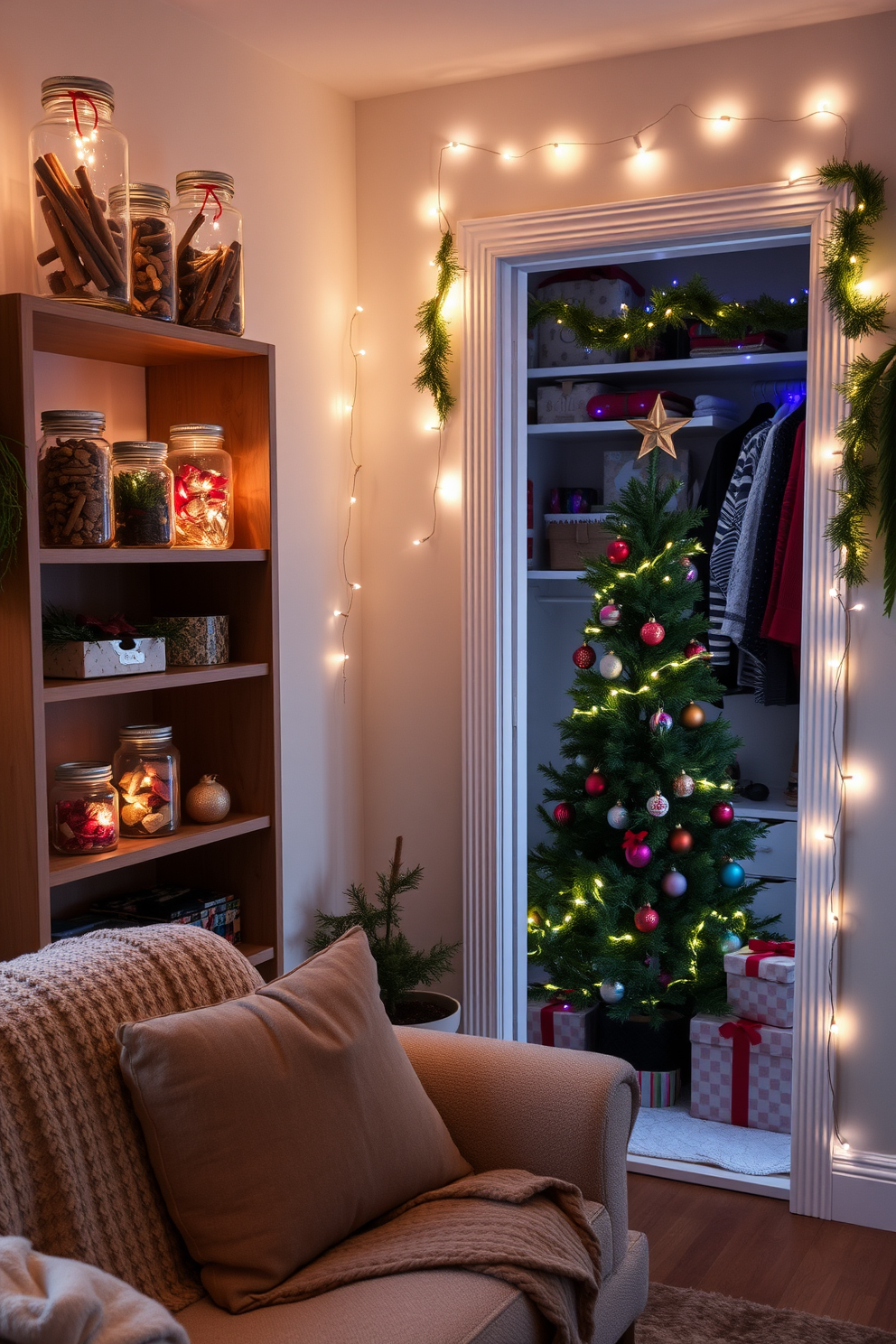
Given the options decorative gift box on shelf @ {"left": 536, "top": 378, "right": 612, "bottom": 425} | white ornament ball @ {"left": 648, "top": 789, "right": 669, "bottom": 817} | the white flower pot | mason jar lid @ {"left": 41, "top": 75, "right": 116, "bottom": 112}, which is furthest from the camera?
decorative gift box on shelf @ {"left": 536, "top": 378, "right": 612, "bottom": 425}

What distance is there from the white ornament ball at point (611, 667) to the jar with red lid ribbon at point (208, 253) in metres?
1.53

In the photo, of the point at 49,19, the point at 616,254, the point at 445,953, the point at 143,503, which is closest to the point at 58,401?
the point at 143,503

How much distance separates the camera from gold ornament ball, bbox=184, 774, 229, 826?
264 cm

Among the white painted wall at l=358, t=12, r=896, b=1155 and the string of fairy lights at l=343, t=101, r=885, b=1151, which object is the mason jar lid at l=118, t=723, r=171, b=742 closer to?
the string of fairy lights at l=343, t=101, r=885, b=1151

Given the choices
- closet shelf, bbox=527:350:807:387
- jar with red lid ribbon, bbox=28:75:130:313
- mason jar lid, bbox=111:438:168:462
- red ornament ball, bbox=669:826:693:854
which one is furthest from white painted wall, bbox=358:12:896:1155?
jar with red lid ribbon, bbox=28:75:130:313

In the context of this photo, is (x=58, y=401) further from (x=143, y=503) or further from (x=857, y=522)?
(x=857, y=522)

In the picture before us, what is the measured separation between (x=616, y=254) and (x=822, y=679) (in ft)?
3.88

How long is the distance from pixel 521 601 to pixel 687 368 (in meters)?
1.15

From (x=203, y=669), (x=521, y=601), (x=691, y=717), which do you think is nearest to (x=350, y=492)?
(x=521, y=601)

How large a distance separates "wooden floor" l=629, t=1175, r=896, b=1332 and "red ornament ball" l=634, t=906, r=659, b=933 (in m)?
0.70

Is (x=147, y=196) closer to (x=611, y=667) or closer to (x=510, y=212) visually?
(x=510, y=212)

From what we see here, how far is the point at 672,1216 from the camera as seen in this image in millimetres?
3023

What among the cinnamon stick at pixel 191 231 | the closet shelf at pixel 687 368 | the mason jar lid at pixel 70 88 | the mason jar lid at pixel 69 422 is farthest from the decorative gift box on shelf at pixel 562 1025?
the mason jar lid at pixel 70 88

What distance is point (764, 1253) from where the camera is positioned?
2.84m
